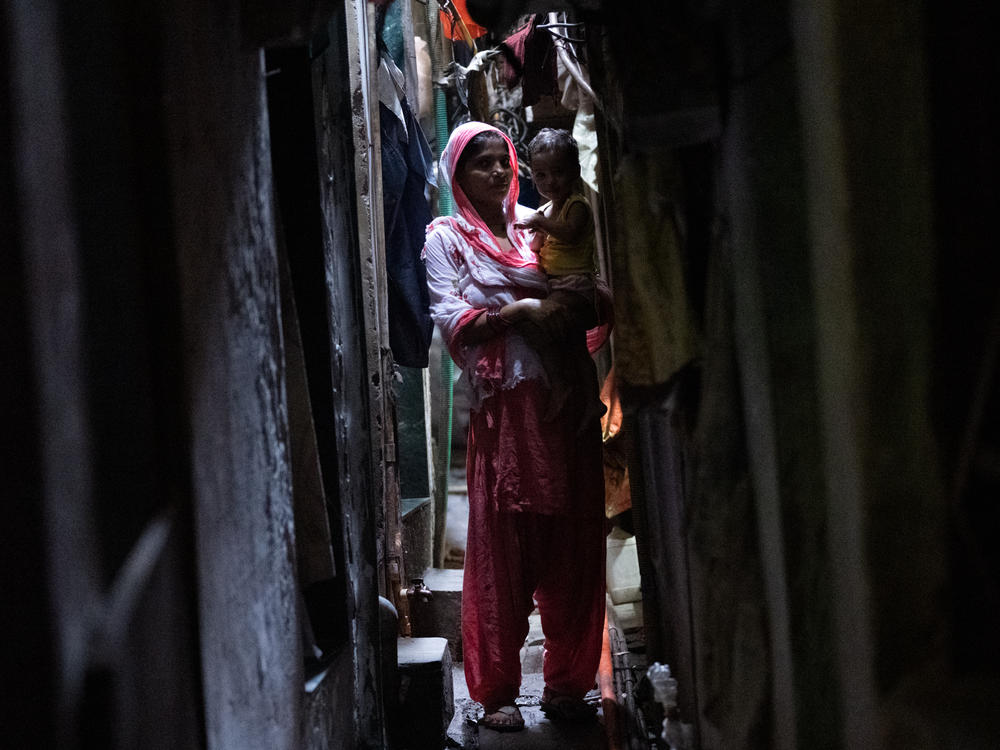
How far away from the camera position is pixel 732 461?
195 centimetres

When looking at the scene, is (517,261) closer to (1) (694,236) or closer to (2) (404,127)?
(2) (404,127)

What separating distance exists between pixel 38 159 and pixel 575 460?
8.32 ft

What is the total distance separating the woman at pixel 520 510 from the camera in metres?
3.60

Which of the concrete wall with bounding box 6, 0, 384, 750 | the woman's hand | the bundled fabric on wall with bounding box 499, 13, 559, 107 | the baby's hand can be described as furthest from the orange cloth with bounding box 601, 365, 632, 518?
the concrete wall with bounding box 6, 0, 384, 750

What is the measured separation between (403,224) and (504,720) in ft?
7.62

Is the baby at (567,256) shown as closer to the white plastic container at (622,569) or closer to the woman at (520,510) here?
the woman at (520,510)

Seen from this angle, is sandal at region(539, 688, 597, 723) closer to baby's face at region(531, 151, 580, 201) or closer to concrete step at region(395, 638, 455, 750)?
concrete step at region(395, 638, 455, 750)

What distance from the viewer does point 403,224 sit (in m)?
4.45

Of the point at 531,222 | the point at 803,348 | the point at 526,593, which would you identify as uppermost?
the point at 531,222

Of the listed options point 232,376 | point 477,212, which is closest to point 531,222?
point 477,212

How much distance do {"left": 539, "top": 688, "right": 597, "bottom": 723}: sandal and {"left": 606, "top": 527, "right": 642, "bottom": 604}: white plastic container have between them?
0.95 metres

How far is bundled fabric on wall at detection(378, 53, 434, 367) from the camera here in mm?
4309

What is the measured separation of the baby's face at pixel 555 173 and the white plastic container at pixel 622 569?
6.32 ft

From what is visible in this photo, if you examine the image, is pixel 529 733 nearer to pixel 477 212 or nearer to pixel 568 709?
pixel 568 709
